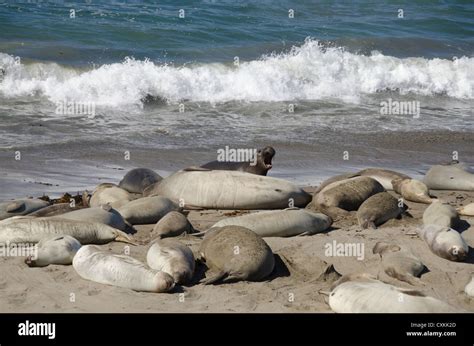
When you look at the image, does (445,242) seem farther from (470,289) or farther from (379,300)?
(379,300)

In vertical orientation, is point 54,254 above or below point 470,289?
above

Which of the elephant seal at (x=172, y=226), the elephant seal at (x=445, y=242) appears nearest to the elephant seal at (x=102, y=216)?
the elephant seal at (x=172, y=226)

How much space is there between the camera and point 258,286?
249 inches

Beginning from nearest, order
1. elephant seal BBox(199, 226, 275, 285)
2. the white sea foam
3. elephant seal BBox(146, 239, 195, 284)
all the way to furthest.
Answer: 1. elephant seal BBox(146, 239, 195, 284)
2. elephant seal BBox(199, 226, 275, 285)
3. the white sea foam

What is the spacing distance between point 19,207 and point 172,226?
1.46m

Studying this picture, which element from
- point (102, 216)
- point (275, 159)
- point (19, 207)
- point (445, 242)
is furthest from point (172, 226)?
point (275, 159)

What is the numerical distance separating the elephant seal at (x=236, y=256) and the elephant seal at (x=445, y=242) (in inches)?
51.3

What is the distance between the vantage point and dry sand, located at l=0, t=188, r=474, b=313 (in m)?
5.86

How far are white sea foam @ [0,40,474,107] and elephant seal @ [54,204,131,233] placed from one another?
23.8 feet

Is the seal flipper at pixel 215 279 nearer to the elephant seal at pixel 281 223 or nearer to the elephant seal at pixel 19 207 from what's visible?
the elephant seal at pixel 281 223

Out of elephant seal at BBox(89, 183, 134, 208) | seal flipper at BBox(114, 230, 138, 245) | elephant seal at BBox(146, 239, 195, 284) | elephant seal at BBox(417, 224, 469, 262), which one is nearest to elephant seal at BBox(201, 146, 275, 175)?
elephant seal at BBox(89, 183, 134, 208)

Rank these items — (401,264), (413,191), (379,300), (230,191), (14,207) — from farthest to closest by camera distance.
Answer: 1. (413,191)
2. (230,191)
3. (14,207)
4. (401,264)
5. (379,300)

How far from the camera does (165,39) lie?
18500 millimetres

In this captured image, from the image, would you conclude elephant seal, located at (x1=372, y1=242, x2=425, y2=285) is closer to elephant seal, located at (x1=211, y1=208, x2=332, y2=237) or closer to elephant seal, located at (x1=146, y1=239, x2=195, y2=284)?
elephant seal, located at (x1=211, y1=208, x2=332, y2=237)
